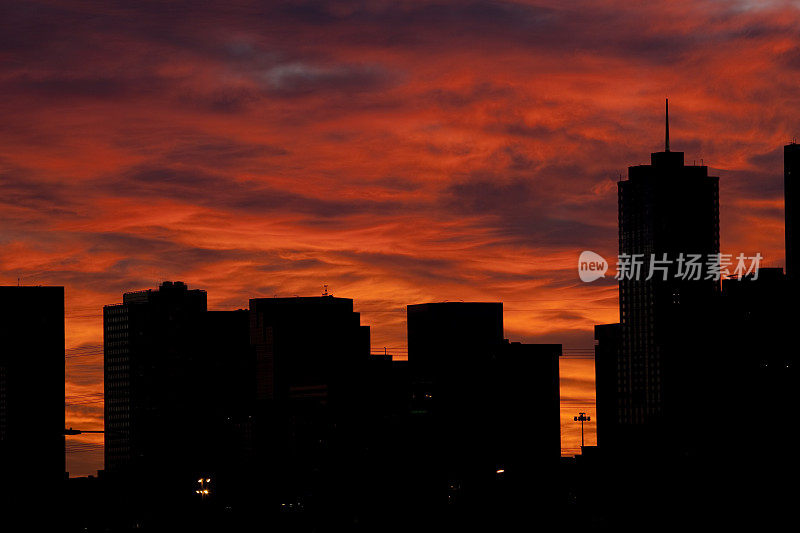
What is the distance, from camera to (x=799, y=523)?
636 feet
